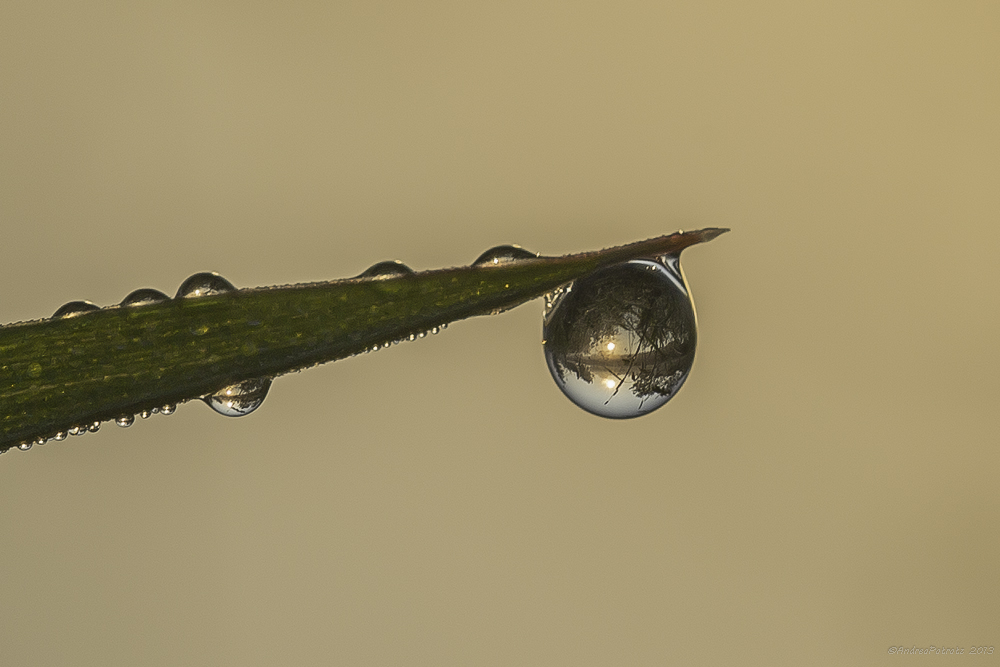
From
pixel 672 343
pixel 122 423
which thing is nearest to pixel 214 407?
pixel 122 423

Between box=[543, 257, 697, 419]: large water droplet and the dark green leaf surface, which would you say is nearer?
the dark green leaf surface

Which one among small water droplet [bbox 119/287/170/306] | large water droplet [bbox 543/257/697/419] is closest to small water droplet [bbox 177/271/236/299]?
small water droplet [bbox 119/287/170/306]

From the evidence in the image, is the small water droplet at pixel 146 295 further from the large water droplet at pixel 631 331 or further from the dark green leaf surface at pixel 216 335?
the large water droplet at pixel 631 331

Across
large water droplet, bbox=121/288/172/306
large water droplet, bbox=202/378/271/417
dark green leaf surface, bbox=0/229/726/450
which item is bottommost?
large water droplet, bbox=202/378/271/417

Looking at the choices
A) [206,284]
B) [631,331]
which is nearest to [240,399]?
[206,284]

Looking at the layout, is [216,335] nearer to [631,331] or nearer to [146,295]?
[146,295]

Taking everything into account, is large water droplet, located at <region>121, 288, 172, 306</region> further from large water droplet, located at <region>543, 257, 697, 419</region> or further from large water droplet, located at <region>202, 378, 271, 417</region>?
large water droplet, located at <region>543, 257, 697, 419</region>
